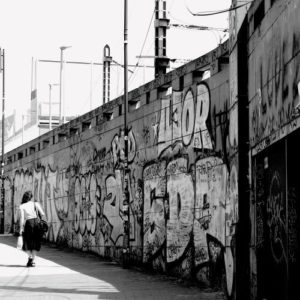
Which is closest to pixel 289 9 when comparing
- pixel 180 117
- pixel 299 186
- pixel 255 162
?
pixel 299 186

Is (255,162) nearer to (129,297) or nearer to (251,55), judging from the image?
(251,55)

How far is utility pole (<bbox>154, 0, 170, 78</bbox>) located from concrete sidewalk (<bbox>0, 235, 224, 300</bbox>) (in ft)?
24.6

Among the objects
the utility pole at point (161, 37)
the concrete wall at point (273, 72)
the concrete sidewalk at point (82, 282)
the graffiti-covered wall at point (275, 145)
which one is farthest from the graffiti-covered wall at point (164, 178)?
the utility pole at point (161, 37)

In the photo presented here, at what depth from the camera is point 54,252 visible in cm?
1978

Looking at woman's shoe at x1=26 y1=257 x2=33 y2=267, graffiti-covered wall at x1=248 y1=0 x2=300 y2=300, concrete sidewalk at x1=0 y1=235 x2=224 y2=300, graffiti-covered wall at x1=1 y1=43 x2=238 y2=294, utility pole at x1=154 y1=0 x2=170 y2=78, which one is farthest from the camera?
utility pole at x1=154 y1=0 x2=170 y2=78

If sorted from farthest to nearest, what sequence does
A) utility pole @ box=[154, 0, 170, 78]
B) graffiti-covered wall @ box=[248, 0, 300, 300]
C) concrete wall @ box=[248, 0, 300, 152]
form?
utility pole @ box=[154, 0, 170, 78], graffiti-covered wall @ box=[248, 0, 300, 300], concrete wall @ box=[248, 0, 300, 152]

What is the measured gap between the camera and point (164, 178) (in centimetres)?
1376

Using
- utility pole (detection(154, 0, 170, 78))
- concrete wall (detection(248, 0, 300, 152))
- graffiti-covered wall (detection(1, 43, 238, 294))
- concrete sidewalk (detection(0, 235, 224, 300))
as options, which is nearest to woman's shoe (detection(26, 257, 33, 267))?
concrete sidewalk (detection(0, 235, 224, 300))

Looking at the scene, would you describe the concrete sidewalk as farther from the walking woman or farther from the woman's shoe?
the walking woman

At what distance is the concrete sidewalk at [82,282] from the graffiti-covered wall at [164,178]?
449mm

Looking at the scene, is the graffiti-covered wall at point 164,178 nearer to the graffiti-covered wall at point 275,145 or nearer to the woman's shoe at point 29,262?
the graffiti-covered wall at point 275,145

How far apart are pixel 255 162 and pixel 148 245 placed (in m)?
5.72

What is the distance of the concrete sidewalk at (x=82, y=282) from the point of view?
10.7 m

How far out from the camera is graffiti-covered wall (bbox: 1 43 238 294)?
36.3 ft
